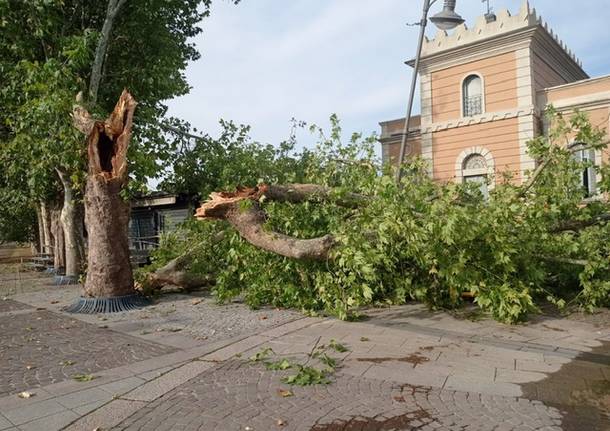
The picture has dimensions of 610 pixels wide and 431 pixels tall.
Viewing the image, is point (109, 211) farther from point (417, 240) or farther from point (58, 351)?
point (417, 240)

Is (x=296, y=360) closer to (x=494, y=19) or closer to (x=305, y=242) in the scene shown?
(x=305, y=242)

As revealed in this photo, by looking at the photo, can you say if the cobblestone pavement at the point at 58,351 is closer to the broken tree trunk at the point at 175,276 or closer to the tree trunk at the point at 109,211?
the tree trunk at the point at 109,211

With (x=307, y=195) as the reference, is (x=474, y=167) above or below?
above

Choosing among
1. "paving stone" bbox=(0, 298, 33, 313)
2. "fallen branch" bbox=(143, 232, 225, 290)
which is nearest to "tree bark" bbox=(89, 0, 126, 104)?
"fallen branch" bbox=(143, 232, 225, 290)

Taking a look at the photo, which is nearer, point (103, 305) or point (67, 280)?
point (103, 305)

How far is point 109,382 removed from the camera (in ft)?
14.0

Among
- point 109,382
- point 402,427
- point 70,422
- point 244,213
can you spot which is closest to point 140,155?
point 244,213

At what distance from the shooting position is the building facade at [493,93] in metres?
17.8

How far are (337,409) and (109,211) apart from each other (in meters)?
Result: 5.97

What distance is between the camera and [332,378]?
13.7 ft

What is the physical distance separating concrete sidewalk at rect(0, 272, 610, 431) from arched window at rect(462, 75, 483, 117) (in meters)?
15.0

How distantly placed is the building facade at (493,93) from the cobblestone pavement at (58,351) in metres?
14.5

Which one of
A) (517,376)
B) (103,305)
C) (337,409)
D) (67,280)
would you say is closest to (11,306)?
(103,305)

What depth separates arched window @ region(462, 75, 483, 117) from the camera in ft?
64.2
